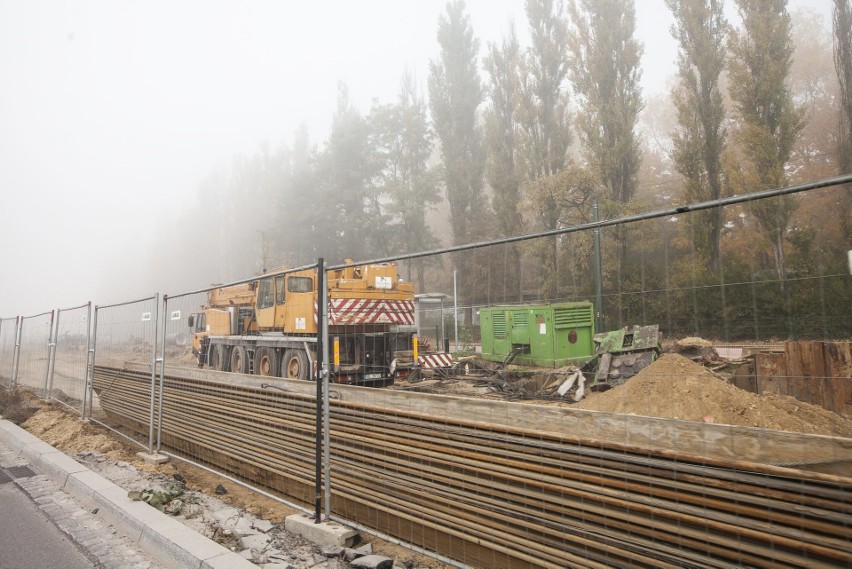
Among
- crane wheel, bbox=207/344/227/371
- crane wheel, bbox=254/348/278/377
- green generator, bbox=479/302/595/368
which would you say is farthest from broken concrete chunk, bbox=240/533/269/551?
crane wheel, bbox=207/344/227/371

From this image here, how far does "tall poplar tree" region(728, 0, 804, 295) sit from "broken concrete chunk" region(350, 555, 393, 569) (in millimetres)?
21357

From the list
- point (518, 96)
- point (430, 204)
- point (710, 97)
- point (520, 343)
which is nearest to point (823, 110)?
point (710, 97)

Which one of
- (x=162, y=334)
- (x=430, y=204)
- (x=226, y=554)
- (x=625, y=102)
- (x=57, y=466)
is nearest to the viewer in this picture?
(x=226, y=554)

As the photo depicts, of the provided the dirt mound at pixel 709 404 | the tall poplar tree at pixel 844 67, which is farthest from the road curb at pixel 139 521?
Answer: the tall poplar tree at pixel 844 67

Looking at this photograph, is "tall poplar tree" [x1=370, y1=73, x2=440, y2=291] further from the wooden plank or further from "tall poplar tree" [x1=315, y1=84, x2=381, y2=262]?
the wooden plank

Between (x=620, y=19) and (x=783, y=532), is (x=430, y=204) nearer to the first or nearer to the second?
(x=620, y=19)

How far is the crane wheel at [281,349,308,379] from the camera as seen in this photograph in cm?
1079

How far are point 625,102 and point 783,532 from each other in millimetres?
28959

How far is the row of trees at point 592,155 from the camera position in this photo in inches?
108

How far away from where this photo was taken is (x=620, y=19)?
2802 cm

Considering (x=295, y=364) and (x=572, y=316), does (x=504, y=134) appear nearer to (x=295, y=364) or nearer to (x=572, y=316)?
(x=295, y=364)

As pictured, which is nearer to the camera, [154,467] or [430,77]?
[154,467]

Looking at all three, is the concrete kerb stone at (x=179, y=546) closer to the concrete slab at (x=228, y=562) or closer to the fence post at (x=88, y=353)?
the concrete slab at (x=228, y=562)

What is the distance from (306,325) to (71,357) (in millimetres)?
5239
